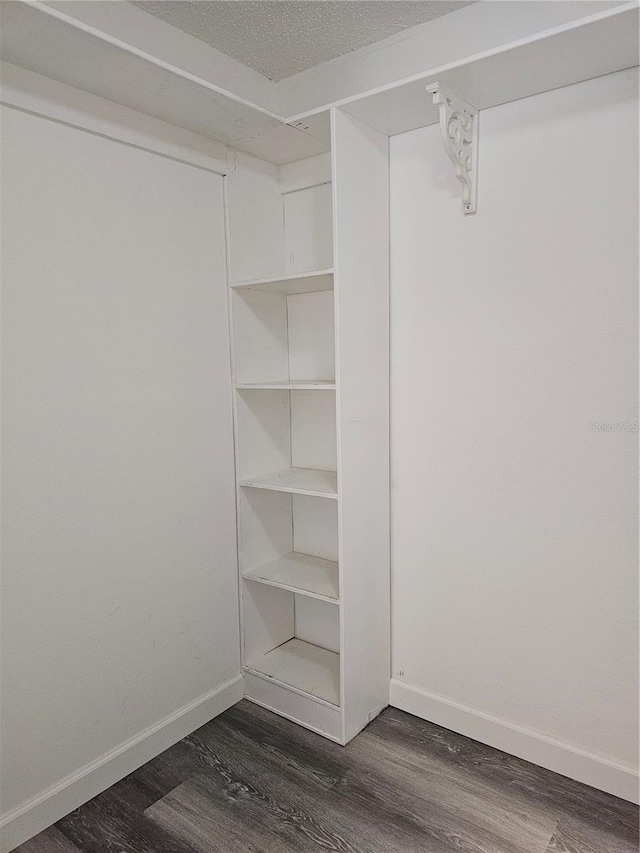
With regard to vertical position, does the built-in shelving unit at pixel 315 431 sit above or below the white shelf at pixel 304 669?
above

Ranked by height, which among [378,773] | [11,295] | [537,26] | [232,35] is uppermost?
[232,35]

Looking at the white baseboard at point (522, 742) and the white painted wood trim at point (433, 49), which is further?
the white baseboard at point (522, 742)

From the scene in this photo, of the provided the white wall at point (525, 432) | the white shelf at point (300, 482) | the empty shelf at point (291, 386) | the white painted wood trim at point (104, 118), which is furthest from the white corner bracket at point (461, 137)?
the white shelf at point (300, 482)

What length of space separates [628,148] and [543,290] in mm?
456

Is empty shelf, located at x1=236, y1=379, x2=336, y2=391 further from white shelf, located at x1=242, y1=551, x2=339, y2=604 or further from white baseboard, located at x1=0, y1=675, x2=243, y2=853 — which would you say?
white baseboard, located at x1=0, y1=675, x2=243, y2=853

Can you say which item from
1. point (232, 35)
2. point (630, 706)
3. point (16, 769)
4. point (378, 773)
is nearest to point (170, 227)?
point (232, 35)

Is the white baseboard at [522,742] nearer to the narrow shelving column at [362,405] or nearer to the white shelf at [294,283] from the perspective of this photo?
the narrow shelving column at [362,405]

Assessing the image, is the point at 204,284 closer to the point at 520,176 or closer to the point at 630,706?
the point at 520,176

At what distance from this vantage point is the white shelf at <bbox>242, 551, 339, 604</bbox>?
7.61 ft

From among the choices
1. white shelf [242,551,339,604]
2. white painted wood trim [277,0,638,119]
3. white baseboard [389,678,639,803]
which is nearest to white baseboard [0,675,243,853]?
white shelf [242,551,339,604]

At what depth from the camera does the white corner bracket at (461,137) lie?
1.85m

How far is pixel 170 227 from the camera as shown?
2.18 meters

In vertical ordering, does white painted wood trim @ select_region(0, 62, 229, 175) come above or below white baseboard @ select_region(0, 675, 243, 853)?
above

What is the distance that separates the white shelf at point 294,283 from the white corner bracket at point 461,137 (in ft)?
1.73
